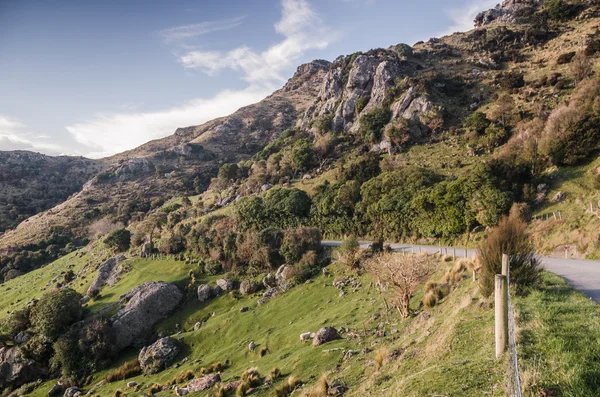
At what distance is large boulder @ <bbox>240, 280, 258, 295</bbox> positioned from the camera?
38.4 metres

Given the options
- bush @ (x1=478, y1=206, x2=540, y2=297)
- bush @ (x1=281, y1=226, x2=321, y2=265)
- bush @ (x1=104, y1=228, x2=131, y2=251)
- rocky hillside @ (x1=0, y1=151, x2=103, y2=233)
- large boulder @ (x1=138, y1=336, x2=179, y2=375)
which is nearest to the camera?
bush @ (x1=478, y1=206, x2=540, y2=297)

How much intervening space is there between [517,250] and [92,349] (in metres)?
41.1

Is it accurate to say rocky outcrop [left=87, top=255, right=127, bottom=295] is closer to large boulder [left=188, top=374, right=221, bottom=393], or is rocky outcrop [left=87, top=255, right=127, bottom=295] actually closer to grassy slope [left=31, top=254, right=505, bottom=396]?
grassy slope [left=31, top=254, right=505, bottom=396]

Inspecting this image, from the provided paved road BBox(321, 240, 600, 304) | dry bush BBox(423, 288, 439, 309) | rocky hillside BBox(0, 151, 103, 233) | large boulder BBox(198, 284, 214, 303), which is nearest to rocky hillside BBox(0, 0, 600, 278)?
paved road BBox(321, 240, 600, 304)

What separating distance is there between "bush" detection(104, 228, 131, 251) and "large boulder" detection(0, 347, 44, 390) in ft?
95.1

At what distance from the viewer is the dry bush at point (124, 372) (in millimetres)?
29266

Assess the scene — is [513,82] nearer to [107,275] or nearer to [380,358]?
[380,358]

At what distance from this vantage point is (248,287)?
127ft

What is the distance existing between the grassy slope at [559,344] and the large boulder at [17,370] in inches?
1868

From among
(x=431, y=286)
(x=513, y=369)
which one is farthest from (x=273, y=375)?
(x=513, y=369)

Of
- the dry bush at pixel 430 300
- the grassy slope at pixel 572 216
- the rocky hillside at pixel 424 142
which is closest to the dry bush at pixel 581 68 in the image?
the rocky hillside at pixel 424 142

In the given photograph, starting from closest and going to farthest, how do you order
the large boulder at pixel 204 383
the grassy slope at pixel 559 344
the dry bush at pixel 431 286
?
1. the grassy slope at pixel 559 344
2. the large boulder at pixel 204 383
3. the dry bush at pixel 431 286

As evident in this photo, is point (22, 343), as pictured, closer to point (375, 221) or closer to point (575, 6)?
point (375, 221)

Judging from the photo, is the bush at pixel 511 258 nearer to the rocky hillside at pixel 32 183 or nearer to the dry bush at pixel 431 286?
the dry bush at pixel 431 286
